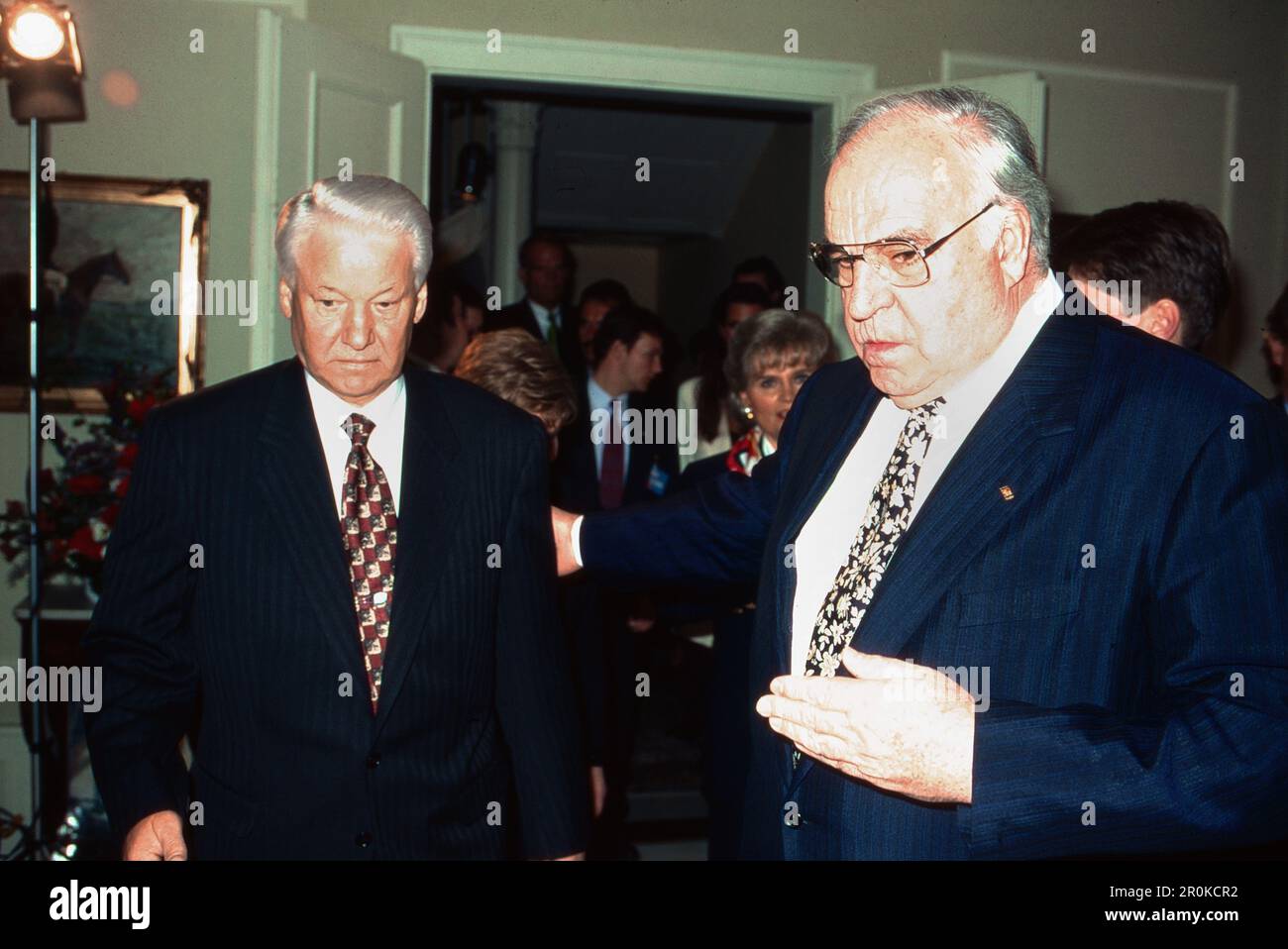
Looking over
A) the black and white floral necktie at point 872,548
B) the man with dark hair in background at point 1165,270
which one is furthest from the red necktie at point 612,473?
the black and white floral necktie at point 872,548

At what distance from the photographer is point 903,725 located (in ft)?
3.91

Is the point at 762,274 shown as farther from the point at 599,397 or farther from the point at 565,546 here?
the point at 565,546

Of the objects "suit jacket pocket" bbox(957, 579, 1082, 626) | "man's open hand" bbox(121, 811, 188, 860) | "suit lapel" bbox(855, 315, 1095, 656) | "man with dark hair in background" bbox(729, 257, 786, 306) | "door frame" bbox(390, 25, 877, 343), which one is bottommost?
"man's open hand" bbox(121, 811, 188, 860)

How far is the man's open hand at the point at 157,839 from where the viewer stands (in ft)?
5.36

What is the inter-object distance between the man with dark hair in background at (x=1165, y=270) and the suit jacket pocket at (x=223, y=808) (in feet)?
5.00

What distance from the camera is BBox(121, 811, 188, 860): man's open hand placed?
163 centimetres

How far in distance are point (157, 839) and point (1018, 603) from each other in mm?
1146

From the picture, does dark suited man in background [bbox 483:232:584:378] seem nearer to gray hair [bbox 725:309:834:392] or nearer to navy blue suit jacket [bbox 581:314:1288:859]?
gray hair [bbox 725:309:834:392]

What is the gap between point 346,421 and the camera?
183 cm

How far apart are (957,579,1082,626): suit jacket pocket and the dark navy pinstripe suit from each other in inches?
31.3

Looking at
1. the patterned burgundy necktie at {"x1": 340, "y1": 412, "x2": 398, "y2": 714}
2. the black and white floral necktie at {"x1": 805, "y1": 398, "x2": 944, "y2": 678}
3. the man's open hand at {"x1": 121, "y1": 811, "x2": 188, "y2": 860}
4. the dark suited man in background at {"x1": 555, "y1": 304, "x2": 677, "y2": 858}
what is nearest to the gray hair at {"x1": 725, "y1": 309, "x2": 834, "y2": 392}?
the dark suited man in background at {"x1": 555, "y1": 304, "x2": 677, "y2": 858}

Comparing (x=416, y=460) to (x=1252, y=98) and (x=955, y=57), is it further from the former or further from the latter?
(x=1252, y=98)

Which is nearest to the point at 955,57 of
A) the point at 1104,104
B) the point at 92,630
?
the point at 1104,104

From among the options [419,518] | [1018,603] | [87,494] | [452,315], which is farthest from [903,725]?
[452,315]
